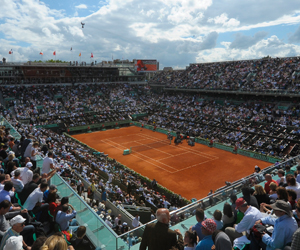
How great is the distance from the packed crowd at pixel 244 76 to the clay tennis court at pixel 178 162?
56.5 ft

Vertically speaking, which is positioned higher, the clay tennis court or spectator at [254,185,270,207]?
spectator at [254,185,270,207]

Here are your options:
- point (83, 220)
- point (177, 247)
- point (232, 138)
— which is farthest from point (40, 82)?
point (177, 247)

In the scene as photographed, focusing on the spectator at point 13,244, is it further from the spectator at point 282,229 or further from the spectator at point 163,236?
the spectator at point 282,229

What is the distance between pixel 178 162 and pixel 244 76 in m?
28.8

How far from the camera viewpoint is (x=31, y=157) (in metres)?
10.9

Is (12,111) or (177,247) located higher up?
(177,247)

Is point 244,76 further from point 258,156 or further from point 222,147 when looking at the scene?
point 258,156

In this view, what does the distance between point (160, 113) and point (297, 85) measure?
27.3 metres

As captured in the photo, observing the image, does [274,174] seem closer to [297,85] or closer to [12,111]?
[297,85]

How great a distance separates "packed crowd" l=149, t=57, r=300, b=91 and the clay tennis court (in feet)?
56.5

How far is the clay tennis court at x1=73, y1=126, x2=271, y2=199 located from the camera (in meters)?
24.5

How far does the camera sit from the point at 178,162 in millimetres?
30609

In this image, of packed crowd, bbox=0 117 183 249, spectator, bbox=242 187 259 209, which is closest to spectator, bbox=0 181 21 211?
packed crowd, bbox=0 117 183 249

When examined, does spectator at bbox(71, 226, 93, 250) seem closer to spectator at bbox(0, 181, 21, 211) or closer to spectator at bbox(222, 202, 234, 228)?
spectator at bbox(0, 181, 21, 211)
